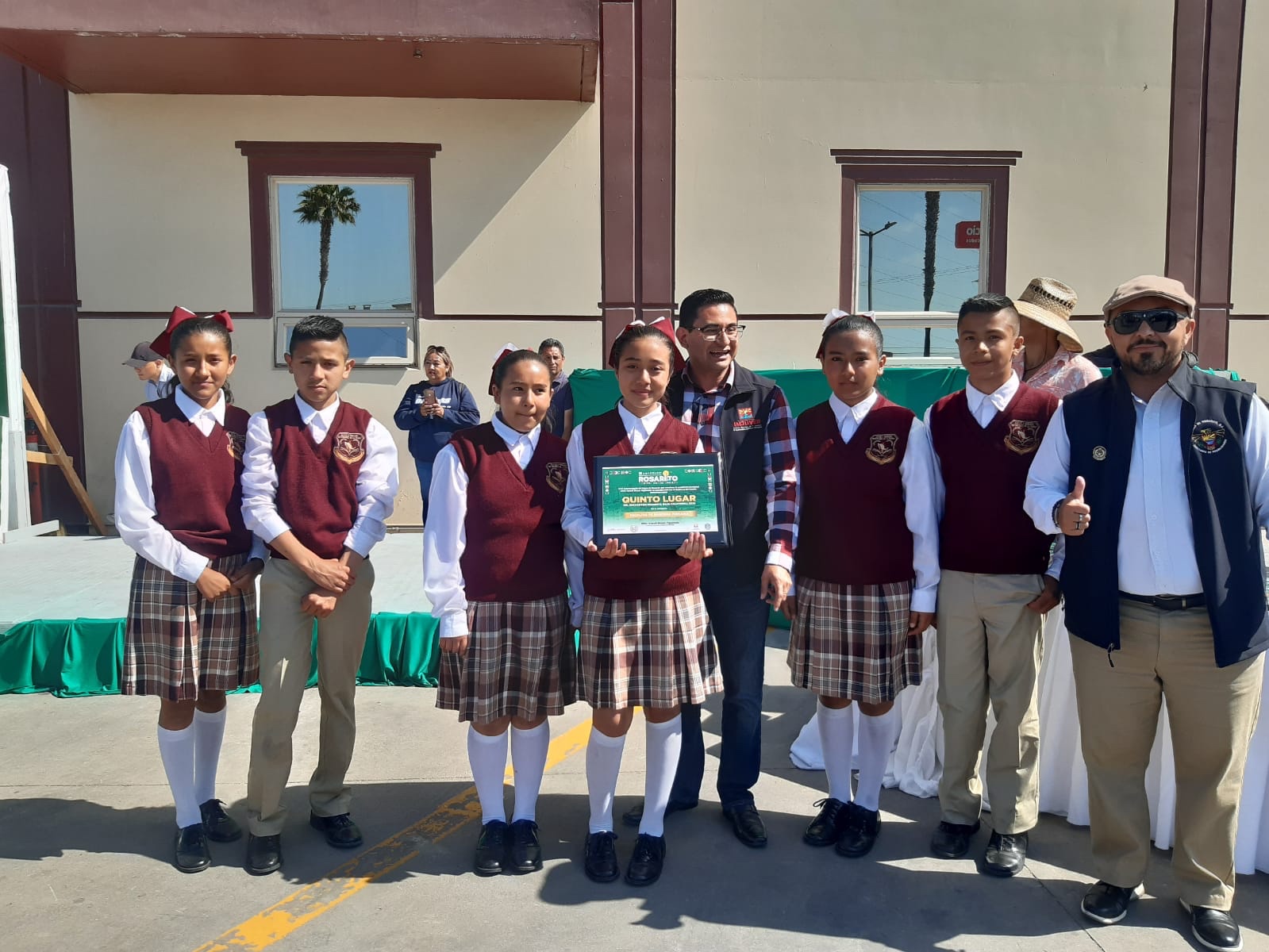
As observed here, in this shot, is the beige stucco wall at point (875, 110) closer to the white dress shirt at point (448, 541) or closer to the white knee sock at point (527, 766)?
the white dress shirt at point (448, 541)

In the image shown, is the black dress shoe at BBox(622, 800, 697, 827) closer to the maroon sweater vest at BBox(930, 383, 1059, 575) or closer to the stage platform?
the maroon sweater vest at BBox(930, 383, 1059, 575)

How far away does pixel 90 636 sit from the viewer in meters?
5.23

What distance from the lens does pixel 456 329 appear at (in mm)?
8820

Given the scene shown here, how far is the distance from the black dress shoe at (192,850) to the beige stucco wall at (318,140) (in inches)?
240

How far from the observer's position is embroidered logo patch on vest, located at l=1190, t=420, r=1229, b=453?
279 centimetres

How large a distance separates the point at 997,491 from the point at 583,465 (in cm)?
145

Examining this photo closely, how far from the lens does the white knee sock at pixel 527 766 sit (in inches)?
134

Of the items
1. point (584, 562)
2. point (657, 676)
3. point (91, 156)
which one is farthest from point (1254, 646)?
point (91, 156)

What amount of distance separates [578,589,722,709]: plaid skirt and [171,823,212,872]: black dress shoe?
1.50m

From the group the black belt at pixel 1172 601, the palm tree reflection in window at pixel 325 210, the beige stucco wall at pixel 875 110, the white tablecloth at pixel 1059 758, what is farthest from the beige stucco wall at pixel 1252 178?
the palm tree reflection in window at pixel 325 210

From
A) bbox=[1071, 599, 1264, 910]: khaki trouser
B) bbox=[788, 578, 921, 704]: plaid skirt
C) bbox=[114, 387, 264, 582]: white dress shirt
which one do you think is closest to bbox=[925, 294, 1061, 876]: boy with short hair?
bbox=[788, 578, 921, 704]: plaid skirt

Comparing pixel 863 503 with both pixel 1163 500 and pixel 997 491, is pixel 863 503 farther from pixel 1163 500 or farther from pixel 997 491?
pixel 1163 500

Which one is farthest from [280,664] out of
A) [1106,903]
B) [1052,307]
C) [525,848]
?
[1052,307]

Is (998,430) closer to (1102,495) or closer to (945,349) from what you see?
(1102,495)
